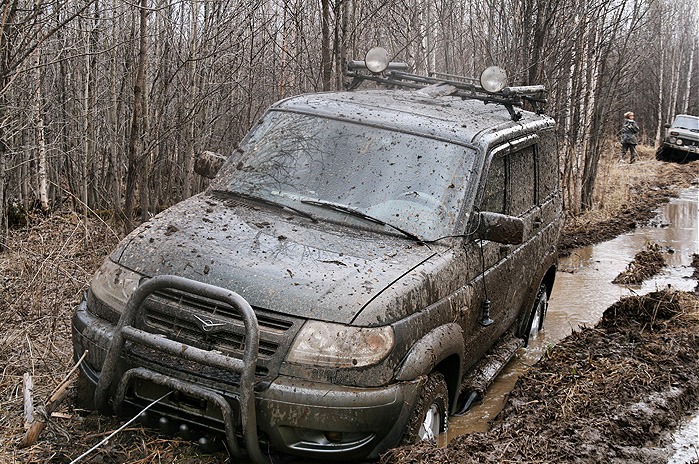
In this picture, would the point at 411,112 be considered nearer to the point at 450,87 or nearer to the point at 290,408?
the point at 450,87

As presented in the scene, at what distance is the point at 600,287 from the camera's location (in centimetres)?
954

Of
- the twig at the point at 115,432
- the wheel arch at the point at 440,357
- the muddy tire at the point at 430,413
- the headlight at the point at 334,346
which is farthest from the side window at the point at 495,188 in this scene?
the twig at the point at 115,432

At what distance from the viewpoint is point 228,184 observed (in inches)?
191

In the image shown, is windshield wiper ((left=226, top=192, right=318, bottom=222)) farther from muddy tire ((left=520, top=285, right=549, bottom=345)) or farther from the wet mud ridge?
muddy tire ((left=520, top=285, right=549, bottom=345))

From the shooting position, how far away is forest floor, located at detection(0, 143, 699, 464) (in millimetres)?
3555

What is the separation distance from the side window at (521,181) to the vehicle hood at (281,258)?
1.40 metres

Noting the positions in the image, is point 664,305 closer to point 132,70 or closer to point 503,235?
point 503,235

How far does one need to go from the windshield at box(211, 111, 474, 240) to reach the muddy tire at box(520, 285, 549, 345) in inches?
87.0

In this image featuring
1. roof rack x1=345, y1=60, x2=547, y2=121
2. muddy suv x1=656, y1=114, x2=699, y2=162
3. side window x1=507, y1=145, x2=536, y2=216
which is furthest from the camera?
muddy suv x1=656, y1=114, x2=699, y2=162

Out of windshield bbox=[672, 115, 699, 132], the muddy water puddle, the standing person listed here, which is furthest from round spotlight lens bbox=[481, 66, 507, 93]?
windshield bbox=[672, 115, 699, 132]

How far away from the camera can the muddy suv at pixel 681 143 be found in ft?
86.8

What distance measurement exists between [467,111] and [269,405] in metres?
3.01

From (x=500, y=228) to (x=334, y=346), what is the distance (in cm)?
141

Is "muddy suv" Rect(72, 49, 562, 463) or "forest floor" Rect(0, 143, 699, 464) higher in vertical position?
"muddy suv" Rect(72, 49, 562, 463)
